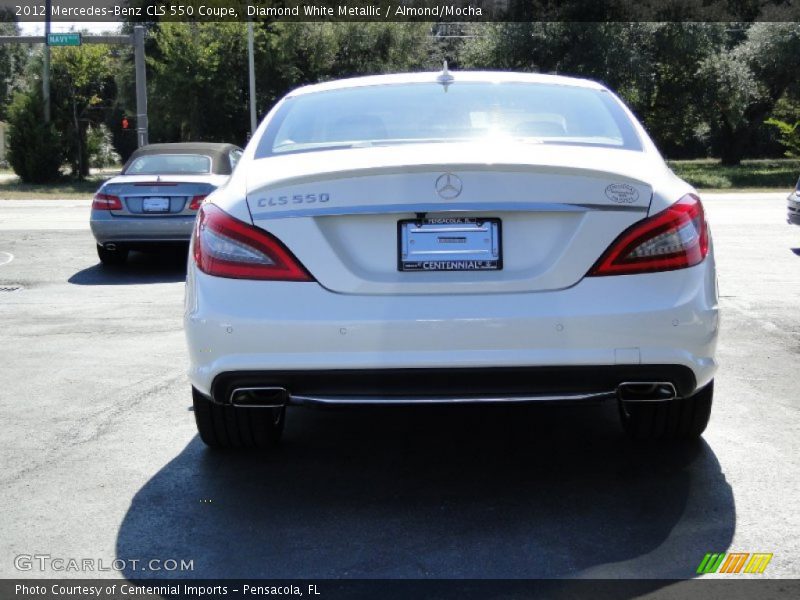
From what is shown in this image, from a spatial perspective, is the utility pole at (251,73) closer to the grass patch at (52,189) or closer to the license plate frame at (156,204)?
the grass patch at (52,189)

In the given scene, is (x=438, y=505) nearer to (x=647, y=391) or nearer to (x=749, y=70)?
(x=647, y=391)

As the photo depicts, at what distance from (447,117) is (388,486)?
5.13ft

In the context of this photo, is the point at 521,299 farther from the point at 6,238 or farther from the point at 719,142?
the point at 719,142

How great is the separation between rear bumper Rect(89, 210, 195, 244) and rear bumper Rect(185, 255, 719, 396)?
26.5ft

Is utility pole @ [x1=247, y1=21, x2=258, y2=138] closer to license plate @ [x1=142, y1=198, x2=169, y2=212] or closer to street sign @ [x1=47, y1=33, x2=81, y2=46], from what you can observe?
street sign @ [x1=47, y1=33, x2=81, y2=46]

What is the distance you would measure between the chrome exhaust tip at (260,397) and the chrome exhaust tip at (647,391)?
3.90 feet

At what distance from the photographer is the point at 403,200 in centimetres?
388

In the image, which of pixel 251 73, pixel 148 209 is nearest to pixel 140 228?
pixel 148 209

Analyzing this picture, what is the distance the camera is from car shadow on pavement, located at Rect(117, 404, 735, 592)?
3.51 meters

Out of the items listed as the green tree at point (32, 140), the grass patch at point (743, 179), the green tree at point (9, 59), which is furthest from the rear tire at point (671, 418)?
the green tree at point (9, 59)

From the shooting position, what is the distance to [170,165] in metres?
12.8

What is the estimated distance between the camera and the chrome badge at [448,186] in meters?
3.87

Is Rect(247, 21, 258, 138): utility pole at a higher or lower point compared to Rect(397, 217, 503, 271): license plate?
higher

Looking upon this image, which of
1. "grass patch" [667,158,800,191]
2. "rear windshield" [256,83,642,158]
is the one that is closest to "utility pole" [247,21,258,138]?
"grass patch" [667,158,800,191]
